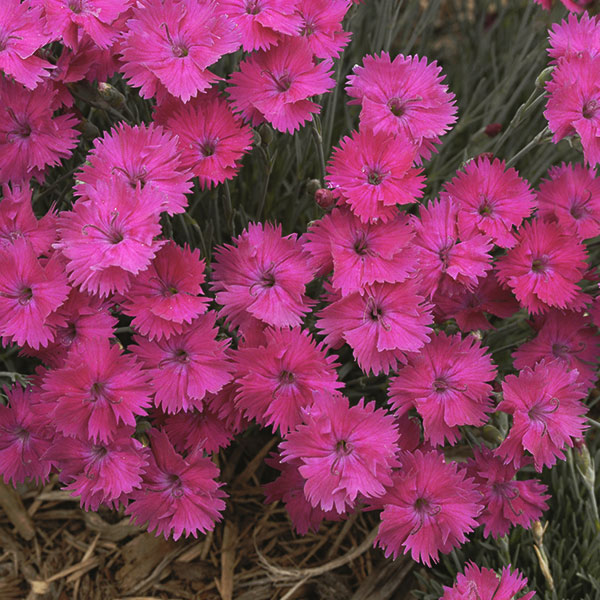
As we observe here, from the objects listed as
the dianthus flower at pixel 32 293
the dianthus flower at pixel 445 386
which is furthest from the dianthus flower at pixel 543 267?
the dianthus flower at pixel 32 293

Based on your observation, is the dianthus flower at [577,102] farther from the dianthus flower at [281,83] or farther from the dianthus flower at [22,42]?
the dianthus flower at [22,42]

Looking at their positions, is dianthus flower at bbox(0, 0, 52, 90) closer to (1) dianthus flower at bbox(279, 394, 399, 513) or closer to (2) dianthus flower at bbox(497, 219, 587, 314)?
(1) dianthus flower at bbox(279, 394, 399, 513)

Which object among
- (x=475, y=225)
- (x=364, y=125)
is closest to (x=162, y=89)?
(x=364, y=125)

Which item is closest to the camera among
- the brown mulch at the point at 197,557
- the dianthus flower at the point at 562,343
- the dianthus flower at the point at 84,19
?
the dianthus flower at the point at 84,19

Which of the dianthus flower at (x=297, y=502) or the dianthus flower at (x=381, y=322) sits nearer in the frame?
the dianthus flower at (x=381, y=322)

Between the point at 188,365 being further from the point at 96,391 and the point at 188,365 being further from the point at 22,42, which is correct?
the point at 22,42

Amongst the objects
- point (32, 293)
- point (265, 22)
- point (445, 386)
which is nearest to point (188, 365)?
point (32, 293)

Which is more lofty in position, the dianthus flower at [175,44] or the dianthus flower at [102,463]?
the dianthus flower at [175,44]
